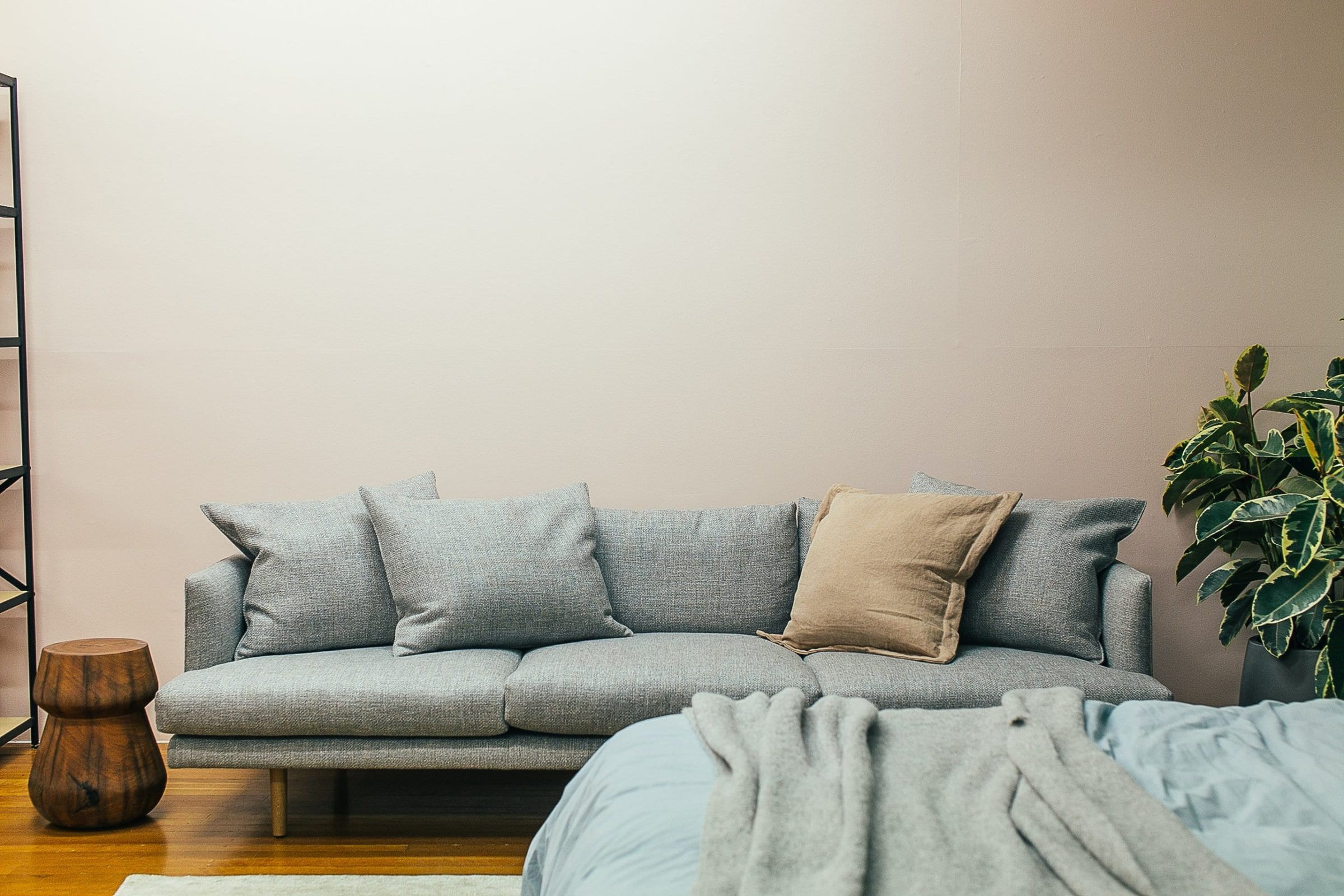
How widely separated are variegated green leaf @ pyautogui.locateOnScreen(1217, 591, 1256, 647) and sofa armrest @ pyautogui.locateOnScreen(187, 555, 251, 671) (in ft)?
9.86

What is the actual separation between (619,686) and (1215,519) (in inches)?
71.6

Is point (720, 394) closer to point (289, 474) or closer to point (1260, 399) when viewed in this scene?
point (289, 474)

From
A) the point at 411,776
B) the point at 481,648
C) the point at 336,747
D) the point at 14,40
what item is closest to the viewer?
the point at 336,747

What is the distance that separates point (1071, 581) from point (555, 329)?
1868 millimetres

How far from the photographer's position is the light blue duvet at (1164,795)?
1.36 meters

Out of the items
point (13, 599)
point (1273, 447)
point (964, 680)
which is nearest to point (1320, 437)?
point (1273, 447)

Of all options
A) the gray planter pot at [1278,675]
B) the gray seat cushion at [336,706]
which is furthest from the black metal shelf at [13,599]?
the gray planter pot at [1278,675]

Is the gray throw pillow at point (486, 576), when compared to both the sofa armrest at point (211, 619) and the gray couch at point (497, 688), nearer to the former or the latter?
the gray couch at point (497, 688)

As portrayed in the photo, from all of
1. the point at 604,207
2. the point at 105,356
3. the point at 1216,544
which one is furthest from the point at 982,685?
the point at 105,356

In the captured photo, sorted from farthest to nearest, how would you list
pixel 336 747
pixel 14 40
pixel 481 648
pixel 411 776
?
pixel 14 40, pixel 411 776, pixel 481 648, pixel 336 747

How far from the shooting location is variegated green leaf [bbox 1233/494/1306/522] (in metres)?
2.89

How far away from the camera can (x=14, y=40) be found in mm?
3521

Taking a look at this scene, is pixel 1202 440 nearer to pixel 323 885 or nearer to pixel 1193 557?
→ pixel 1193 557

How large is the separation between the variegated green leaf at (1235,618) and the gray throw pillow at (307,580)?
2.59 meters
